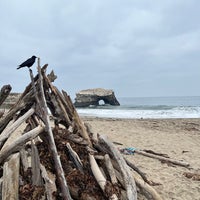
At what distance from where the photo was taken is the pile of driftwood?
376 cm

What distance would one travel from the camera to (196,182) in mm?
6203

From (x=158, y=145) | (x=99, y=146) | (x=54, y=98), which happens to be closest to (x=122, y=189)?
(x=99, y=146)

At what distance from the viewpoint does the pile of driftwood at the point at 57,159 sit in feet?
12.3

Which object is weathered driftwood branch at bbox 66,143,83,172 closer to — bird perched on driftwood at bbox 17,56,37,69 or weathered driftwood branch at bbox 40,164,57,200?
weathered driftwood branch at bbox 40,164,57,200

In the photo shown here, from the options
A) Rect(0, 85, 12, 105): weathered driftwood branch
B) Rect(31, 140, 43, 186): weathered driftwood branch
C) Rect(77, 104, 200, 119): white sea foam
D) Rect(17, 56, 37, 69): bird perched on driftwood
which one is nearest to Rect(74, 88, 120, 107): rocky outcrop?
Rect(77, 104, 200, 119): white sea foam

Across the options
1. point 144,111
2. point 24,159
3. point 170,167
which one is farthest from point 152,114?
point 24,159

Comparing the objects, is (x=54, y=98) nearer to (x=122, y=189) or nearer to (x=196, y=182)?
(x=122, y=189)

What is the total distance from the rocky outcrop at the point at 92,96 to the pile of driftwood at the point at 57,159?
48788 millimetres

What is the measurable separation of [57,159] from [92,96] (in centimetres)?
5002

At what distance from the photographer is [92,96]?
2121 inches

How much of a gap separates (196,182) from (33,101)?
3.93 metres

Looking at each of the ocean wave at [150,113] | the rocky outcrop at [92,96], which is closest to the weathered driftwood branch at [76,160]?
the ocean wave at [150,113]

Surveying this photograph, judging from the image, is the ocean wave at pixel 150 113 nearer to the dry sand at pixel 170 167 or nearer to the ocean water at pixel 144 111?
the ocean water at pixel 144 111

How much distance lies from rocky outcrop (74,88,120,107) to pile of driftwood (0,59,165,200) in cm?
4879
